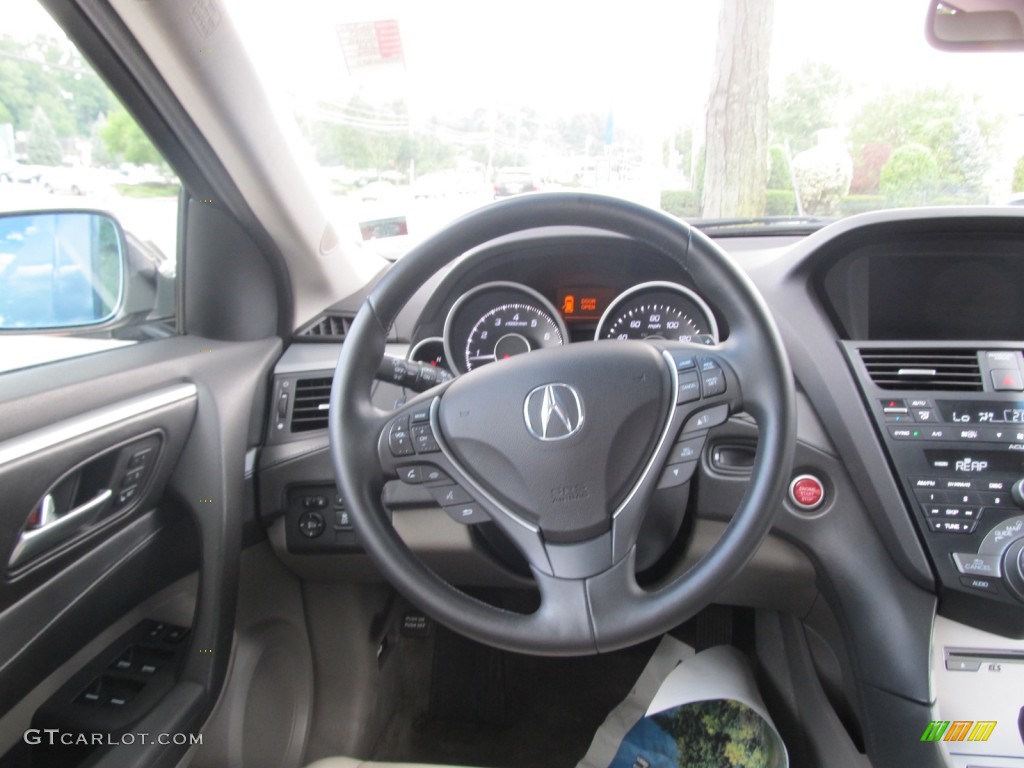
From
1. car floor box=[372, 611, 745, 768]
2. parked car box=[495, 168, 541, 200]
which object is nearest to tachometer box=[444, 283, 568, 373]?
parked car box=[495, 168, 541, 200]

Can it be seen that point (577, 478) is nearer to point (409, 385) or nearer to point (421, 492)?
point (409, 385)

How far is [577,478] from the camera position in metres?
1.21

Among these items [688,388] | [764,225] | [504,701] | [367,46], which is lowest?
[504,701]

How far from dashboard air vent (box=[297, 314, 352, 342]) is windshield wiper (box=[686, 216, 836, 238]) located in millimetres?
996

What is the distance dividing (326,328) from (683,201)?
1069 mm

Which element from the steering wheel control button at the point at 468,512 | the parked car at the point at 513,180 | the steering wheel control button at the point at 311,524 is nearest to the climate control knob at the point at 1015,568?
the steering wheel control button at the point at 468,512

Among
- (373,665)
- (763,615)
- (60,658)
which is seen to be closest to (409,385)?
(60,658)

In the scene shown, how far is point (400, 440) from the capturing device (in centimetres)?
126

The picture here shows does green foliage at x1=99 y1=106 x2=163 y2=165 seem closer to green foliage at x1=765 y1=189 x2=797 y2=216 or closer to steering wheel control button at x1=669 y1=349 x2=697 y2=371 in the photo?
steering wheel control button at x1=669 y1=349 x2=697 y2=371

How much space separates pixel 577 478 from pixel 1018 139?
1.58 m

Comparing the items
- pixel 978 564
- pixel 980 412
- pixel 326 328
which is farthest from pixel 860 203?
pixel 326 328

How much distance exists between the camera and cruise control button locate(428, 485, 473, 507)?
4.11 ft

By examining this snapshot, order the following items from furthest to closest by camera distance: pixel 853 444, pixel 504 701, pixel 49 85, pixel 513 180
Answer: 1. pixel 504 701
2. pixel 513 180
3. pixel 853 444
4. pixel 49 85

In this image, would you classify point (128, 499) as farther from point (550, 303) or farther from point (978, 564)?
point (978, 564)
